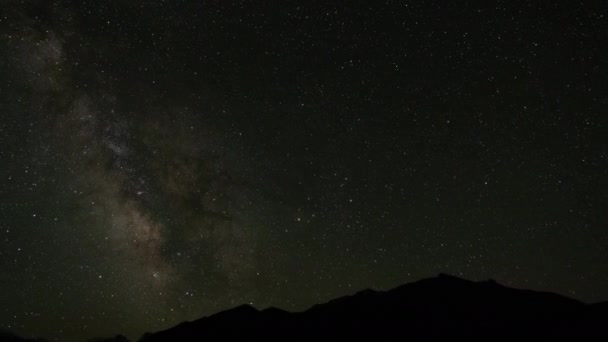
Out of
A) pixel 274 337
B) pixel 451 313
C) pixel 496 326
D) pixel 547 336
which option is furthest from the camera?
pixel 274 337

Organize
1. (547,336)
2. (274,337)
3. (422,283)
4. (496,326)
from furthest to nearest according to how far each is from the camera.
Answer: (422,283) → (274,337) → (496,326) → (547,336)

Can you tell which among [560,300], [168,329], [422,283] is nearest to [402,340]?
[422,283]

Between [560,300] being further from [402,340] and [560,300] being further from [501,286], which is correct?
[402,340]

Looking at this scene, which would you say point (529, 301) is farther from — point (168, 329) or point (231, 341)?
point (168, 329)

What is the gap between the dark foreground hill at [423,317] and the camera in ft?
64.6

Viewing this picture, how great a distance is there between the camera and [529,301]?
21.9 metres

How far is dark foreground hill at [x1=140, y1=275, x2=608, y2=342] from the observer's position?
19.7 metres

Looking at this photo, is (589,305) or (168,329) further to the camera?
(168,329)

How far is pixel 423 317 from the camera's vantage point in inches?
868

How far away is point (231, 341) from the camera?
23547 millimetres

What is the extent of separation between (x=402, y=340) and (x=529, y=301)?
18.7 feet

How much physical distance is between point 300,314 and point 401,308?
5.00m

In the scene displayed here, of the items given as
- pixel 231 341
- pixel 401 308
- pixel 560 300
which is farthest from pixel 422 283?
pixel 231 341

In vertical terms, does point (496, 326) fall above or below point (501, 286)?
below
